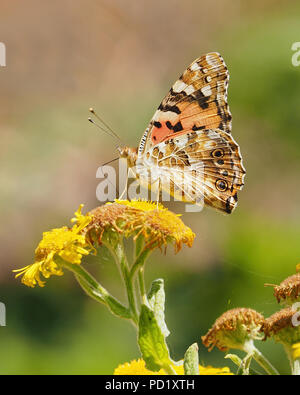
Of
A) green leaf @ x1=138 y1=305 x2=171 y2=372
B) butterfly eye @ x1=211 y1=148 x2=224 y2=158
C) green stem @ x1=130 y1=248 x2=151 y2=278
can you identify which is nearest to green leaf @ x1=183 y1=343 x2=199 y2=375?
green leaf @ x1=138 y1=305 x2=171 y2=372

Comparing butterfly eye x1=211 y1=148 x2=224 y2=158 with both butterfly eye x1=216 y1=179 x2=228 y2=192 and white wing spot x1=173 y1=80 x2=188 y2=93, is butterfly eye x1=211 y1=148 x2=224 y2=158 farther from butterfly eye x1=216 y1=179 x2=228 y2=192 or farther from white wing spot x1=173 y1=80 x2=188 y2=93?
white wing spot x1=173 y1=80 x2=188 y2=93

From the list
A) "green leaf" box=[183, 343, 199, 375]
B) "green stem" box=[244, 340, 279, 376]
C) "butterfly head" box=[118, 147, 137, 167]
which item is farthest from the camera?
"butterfly head" box=[118, 147, 137, 167]

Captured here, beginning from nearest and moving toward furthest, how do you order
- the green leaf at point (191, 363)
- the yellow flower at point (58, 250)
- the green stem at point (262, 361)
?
the green leaf at point (191, 363) → the green stem at point (262, 361) → the yellow flower at point (58, 250)

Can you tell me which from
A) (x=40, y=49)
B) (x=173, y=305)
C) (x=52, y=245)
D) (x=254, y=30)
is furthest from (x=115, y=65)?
(x=52, y=245)

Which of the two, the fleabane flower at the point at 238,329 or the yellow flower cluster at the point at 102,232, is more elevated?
the yellow flower cluster at the point at 102,232

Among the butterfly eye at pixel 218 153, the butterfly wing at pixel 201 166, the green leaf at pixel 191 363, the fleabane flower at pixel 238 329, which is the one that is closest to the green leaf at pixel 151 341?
the green leaf at pixel 191 363

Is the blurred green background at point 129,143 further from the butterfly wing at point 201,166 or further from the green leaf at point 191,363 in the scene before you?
the green leaf at point 191,363

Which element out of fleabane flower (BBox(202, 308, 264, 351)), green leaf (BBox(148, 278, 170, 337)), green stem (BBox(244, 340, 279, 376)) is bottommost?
green stem (BBox(244, 340, 279, 376))
